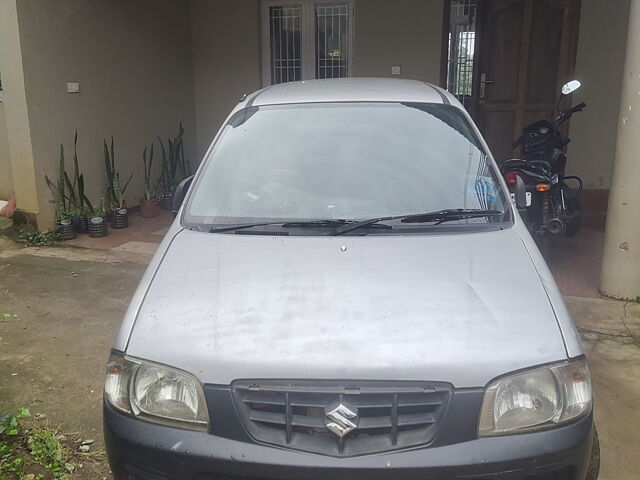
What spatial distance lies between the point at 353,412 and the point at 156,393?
2.22ft

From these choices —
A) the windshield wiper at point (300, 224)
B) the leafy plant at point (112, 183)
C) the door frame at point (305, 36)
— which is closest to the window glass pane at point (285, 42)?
the door frame at point (305, 36)

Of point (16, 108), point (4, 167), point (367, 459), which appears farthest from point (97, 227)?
point (367, 459)

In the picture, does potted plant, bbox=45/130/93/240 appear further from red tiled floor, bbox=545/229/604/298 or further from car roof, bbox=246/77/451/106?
red tiled floor, bbox=545/229/604/298

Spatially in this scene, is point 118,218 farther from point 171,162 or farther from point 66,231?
point 171,162

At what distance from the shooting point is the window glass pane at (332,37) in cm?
789

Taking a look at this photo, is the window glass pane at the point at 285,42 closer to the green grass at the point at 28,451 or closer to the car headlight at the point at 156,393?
the green grass at the point at 28,451

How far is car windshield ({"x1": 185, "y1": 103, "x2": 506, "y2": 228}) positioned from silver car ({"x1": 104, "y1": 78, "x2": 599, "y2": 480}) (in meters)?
0.13

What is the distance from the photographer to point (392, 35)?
24.8 ft

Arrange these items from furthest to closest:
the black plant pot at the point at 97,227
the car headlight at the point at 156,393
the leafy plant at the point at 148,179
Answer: the leafy plant at the point at 148,179 < the black plant pot at the point at 97,227 < the car headlight at the point at 156,393

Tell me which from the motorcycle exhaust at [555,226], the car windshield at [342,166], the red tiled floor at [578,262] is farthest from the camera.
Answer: the motorcycle exhaust at [555,226]

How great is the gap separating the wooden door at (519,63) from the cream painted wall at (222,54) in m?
3.11

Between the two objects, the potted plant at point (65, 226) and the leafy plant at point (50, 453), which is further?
the potted plant at point (65, 226)

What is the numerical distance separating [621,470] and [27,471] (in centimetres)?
281

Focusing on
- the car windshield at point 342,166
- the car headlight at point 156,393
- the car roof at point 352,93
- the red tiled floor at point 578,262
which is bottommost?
the red tiled floor at point 578,262
